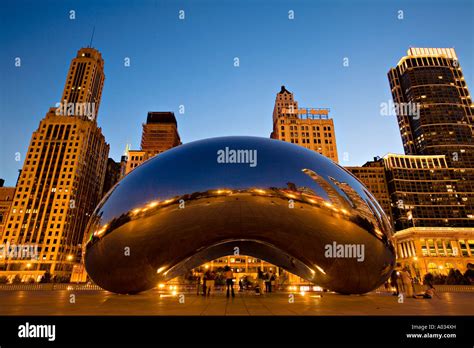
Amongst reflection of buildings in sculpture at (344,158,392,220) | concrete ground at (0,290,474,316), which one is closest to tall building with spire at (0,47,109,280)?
reflection of buildings in sculpture at (344,158,392,220)

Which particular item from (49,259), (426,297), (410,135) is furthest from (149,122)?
(426,297)

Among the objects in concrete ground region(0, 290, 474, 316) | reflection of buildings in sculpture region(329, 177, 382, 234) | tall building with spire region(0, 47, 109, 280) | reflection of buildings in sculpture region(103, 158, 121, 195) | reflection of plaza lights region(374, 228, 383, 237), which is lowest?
concrete ground region(0, 290, 474, 316)

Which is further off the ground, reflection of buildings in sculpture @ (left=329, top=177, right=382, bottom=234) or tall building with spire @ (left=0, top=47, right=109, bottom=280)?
tall building with spire @ (left=0, top=47, right=109, bottom=280)

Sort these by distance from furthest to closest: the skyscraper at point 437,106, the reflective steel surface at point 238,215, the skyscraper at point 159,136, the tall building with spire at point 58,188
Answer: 1. the skyscraper at point 159,136
2. the skyscraper at point 437,106
3. the tall building with spire at point 58,188
4. the reflective steel surface at point 238,215

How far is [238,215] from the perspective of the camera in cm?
619

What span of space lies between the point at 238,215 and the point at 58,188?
114011mm

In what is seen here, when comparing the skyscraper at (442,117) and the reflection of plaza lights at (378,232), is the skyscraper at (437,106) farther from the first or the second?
the reflection of plaza lights at (378,232)

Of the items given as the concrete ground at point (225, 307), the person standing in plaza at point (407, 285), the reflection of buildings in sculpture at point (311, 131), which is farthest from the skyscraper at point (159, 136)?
the concrete ground at point (225, 307)

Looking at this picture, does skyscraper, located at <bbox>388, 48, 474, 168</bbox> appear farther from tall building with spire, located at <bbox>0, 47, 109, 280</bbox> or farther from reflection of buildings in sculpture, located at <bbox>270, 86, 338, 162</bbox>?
tall building with spire, located at <bbox>0, 47, 109, 280</bbox>

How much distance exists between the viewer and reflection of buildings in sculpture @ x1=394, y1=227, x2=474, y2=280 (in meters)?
82.8

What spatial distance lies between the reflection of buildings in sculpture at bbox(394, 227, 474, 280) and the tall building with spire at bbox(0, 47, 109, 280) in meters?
102

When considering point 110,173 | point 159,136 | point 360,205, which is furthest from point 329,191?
point 110,173

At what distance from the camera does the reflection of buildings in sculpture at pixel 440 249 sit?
82.8 metres

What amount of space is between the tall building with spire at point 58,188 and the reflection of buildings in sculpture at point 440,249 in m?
102
